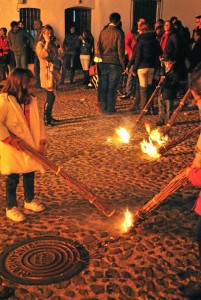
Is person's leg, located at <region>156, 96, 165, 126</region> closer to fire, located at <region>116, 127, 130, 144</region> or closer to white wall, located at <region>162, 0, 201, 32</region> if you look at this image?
fire, located at <region>116, 127, 130, 144</region>

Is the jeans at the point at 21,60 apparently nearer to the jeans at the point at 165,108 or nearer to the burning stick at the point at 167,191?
the jeans at the point at 165,108

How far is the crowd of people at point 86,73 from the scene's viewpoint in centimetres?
464

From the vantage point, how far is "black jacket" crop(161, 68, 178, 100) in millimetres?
8703

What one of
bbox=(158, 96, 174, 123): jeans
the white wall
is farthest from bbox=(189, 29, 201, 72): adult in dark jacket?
the white wall

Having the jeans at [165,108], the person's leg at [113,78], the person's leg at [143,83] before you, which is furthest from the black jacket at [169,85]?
the person's leg at [113,78]

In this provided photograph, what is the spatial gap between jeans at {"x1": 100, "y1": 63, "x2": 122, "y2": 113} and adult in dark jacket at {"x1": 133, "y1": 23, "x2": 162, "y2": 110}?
482 mm

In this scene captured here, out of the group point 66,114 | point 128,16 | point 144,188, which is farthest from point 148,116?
point 128,16

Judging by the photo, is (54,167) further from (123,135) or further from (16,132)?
(123,135)

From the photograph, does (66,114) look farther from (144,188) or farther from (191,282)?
(191,282)

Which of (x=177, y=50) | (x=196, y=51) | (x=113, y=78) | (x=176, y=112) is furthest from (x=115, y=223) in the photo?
(x=196, y=51)

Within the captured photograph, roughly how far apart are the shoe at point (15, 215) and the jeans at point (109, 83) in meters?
5.73

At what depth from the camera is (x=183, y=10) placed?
19594mm

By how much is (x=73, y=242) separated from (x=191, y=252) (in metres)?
1.22

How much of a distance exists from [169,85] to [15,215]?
4992 mm
